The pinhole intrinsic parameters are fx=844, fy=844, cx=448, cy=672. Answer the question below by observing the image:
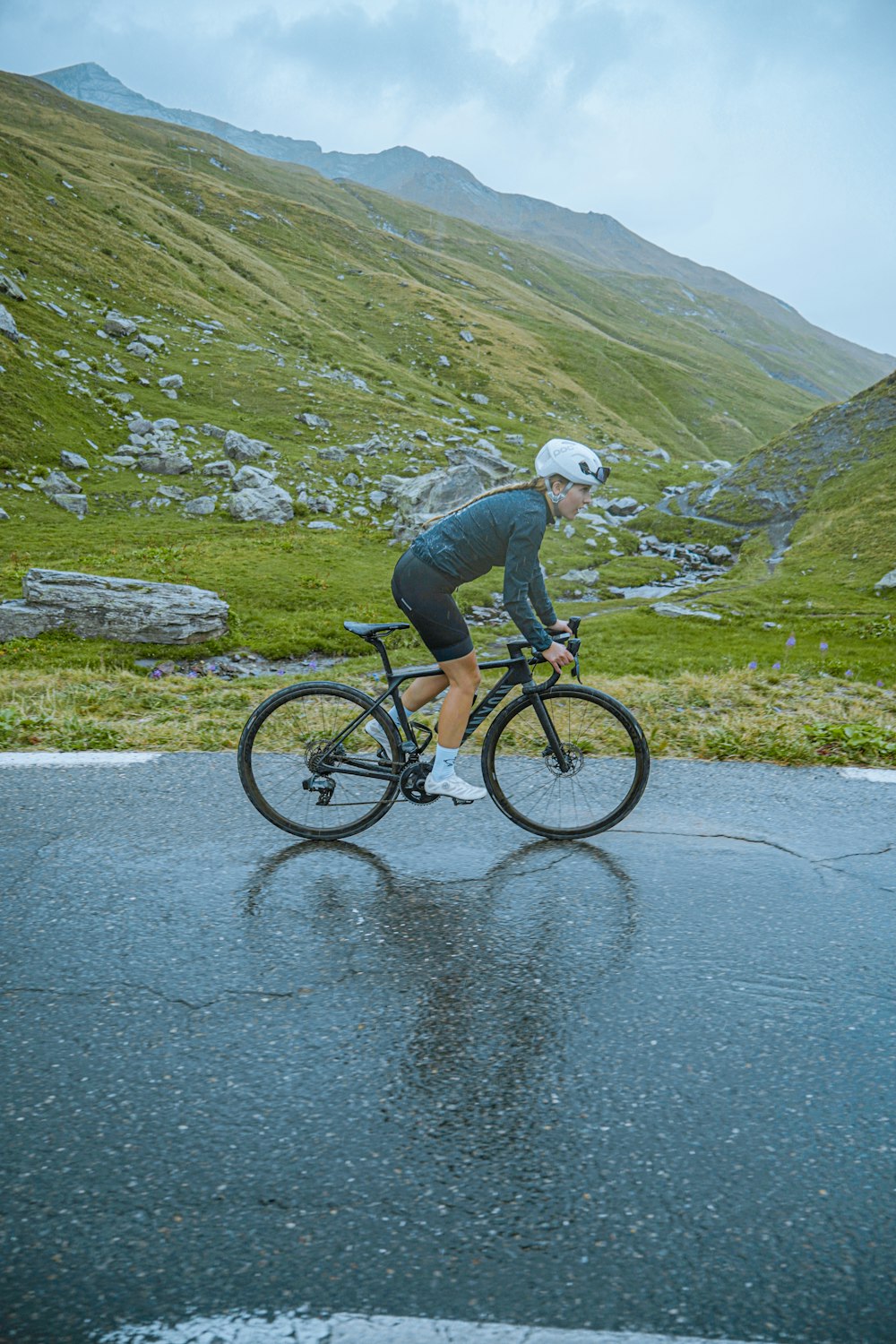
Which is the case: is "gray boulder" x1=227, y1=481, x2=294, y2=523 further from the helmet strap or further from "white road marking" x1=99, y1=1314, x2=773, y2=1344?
"white road marking" x1=99, y1=1314, x2=773, y2=1344

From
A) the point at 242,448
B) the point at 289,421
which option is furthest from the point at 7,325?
the point at 289,421

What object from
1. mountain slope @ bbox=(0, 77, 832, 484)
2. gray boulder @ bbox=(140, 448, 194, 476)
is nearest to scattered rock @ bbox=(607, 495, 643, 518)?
mountain slope @ bbox=(0, 77, 832, 484)

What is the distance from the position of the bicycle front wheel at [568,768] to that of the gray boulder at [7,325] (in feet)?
139

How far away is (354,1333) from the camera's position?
2.29 metres

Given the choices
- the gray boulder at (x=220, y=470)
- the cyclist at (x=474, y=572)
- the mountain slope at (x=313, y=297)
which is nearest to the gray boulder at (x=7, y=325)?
the mountain slope at (x=313, y=297)

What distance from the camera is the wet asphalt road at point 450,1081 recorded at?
2.47 m

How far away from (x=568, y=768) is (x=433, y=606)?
1.44 metres

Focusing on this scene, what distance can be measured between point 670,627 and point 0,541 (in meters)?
20.3

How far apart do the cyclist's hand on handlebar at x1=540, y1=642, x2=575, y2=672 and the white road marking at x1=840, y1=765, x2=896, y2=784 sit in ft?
10.4

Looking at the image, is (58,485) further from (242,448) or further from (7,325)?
(7,325)

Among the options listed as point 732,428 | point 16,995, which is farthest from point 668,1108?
point 732,428

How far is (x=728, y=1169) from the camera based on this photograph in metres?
2.89

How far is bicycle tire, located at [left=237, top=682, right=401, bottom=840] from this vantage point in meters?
5.60

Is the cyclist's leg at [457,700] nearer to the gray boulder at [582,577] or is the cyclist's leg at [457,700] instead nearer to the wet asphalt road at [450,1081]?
the wet asphalt road at [450,1081]
